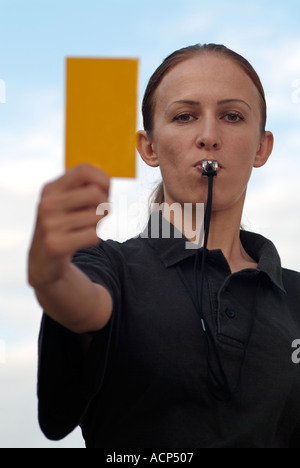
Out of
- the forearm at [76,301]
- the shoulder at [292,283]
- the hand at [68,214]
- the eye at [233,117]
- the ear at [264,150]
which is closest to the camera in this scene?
the hand at [68,214]

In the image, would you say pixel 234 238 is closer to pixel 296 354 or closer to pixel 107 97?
pixel 296 354

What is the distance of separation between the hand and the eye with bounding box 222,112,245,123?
2.53ft

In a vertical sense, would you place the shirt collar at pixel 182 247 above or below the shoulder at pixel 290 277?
above

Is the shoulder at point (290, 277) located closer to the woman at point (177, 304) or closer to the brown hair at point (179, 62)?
the woman at point (177, 304)

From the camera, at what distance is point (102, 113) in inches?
51.5

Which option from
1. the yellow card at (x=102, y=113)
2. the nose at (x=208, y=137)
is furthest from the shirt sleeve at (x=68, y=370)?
the nose at (x=208, y=137)

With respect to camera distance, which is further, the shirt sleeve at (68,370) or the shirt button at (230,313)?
the shirt button at (230,313)

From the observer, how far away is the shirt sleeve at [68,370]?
4.76ft

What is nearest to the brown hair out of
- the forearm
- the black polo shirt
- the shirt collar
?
the shirt collar

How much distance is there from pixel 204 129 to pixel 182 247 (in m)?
0.32

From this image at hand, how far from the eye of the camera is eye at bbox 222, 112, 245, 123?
73.8 inches

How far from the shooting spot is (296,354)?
1790 millimetres

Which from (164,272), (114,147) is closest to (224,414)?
(164,272)

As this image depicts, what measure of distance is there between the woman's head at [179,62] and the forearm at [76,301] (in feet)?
2.48
